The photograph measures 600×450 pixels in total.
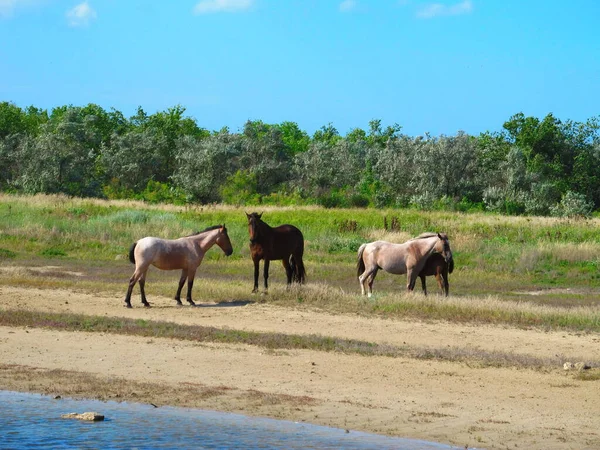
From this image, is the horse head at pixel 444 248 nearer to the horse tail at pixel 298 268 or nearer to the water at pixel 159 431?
the horse tail at pixel 298 268

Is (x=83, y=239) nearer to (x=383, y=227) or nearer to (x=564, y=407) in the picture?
(x=383, y=227)

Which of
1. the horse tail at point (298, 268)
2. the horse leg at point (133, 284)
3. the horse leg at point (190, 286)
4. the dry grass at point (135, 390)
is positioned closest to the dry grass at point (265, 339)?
the horse leg at point (133, 284)

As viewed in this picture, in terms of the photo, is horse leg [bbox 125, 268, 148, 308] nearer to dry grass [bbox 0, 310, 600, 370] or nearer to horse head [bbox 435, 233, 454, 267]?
dry grass [bbox 0, 310, 600, 370]

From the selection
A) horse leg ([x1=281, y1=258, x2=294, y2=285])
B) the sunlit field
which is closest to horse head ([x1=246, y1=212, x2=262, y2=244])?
the sunlit field

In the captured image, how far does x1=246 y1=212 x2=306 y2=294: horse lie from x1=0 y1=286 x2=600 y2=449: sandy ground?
15.5 feet

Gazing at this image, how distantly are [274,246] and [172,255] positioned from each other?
3213 mm

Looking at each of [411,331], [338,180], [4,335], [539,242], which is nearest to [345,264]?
[539,242]

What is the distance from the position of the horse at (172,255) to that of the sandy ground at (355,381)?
256cm

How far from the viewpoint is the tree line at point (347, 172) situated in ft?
178

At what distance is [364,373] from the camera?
12172mm

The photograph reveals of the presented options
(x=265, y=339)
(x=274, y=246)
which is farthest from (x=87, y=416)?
(x=274, y=246)

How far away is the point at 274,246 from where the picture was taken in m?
21.6

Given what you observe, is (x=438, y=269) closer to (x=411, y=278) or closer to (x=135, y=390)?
(x=411, y=278)

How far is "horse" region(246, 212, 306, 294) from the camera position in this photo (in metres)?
21.0
